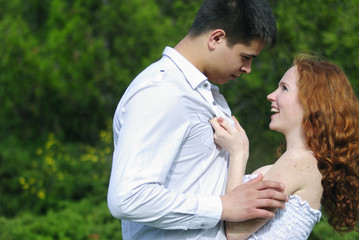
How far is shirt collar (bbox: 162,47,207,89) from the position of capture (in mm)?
2045

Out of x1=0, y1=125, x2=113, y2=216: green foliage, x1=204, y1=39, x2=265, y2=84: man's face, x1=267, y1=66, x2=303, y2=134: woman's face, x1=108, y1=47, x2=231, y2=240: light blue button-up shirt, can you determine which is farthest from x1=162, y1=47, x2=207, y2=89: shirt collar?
x1=0, y1=125, x2=113, y2=216: green foliage

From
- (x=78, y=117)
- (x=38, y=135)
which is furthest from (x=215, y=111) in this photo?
(x=38, y=135)

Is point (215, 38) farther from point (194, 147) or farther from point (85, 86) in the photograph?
point (85, 86)

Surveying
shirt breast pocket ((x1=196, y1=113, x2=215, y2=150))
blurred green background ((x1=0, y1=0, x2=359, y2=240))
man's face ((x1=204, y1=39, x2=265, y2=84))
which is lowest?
blurred green background ((x1=0, y1=0, x2=359, y2=240))

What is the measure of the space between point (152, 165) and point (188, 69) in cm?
47

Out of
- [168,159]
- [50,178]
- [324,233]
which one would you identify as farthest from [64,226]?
[168,159]

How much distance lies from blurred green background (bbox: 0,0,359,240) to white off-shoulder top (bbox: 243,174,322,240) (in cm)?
222

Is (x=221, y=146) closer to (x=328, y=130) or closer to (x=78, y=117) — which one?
(x=328, y=130)

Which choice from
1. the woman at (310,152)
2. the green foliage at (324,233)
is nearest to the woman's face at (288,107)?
the woman at (310,152)

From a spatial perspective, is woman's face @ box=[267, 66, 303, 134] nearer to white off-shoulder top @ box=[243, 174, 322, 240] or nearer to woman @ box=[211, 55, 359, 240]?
woman @ box=[211, 55, 359, 240]

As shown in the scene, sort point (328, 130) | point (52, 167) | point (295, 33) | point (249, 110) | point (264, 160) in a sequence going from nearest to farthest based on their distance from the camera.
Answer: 1. point (328, 130)
2. point (264, 160)
3. point (295, 33)
4. point (249, 110)
5. point (52, 167)

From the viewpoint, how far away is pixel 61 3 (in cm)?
966

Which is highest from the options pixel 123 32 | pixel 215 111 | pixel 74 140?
pixel 215 111

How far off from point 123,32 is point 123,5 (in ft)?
1.58
